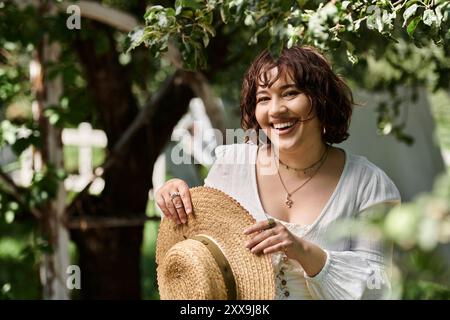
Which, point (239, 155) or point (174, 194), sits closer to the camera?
point (174, 194)

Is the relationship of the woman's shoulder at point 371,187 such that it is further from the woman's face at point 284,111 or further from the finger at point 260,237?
the finger at point 260,237

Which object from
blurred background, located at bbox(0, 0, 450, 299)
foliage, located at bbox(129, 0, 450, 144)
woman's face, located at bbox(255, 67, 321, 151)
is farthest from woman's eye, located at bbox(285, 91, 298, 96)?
blurred background, located at bbox(0, 0, 450, 299)

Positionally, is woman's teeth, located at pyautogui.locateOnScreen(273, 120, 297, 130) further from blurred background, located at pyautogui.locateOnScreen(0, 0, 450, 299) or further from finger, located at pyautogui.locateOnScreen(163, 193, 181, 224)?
blurred background, located at pyautogui.locateOnScreen(0, 0, 450, 299)

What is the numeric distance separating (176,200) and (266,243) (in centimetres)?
32

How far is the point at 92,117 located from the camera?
4754 millimetres

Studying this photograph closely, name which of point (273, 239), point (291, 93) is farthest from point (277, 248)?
point (291, 93)

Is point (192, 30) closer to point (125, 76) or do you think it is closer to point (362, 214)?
point (362, 214)

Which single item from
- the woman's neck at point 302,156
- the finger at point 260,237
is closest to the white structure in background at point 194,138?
the woman's neck at point 302,156

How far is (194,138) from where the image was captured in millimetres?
Result: 5074

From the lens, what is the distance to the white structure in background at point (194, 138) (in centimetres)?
467

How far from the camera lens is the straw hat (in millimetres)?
1941

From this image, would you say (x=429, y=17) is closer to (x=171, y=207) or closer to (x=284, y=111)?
(x=284, y=111)

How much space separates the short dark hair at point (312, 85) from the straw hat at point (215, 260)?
0.28 meters
